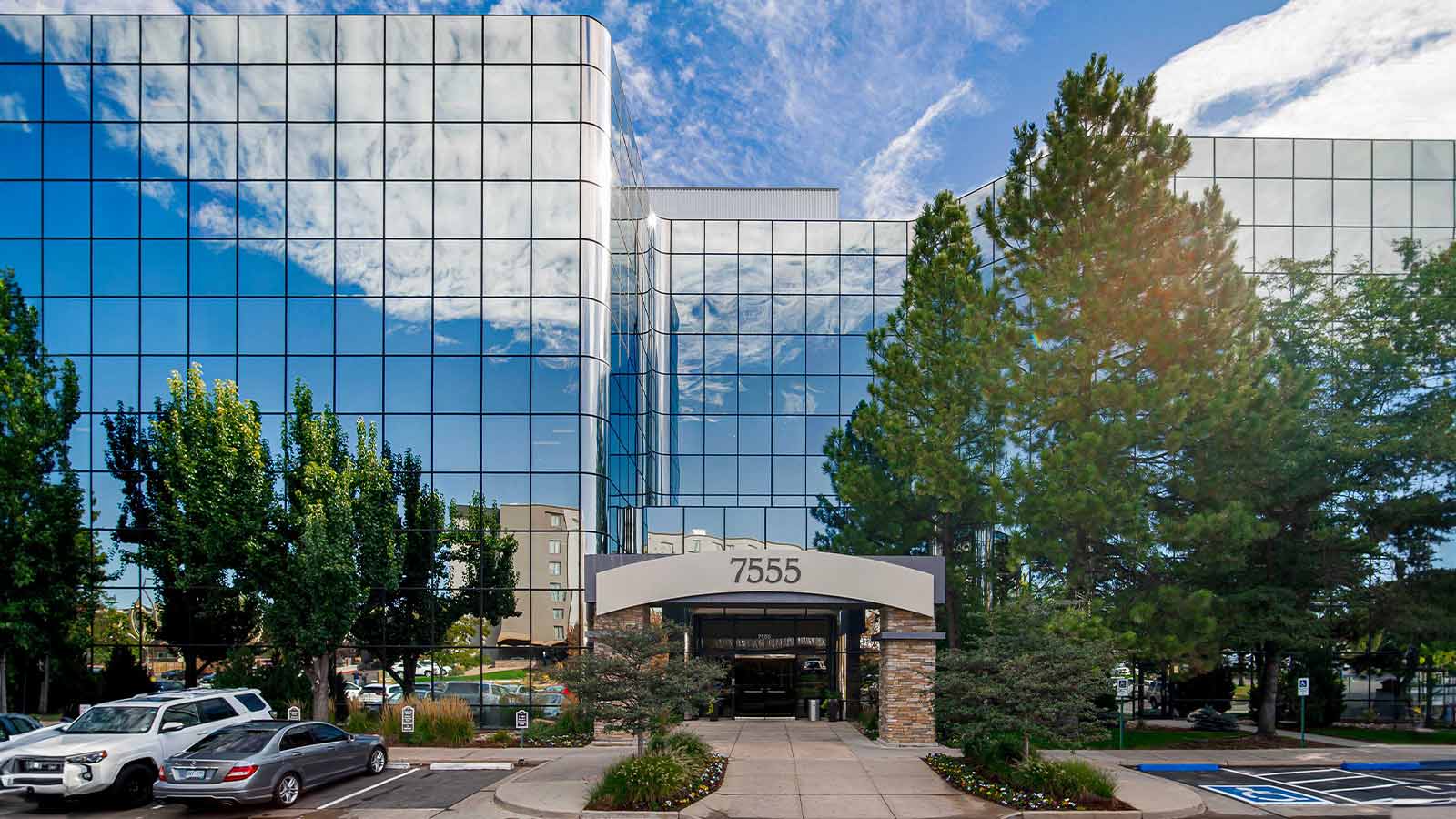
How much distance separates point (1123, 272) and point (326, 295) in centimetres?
2494

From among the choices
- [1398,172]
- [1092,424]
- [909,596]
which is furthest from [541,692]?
[1398,172]

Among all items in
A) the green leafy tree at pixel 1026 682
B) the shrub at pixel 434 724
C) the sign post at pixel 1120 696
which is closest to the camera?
the green leafy tree at pixel 1026 682

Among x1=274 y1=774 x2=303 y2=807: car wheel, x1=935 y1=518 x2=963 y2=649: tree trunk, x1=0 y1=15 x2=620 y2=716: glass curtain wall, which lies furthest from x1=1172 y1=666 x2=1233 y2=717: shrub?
x1=274 y1=774 x2=303 y2=807: car wheel

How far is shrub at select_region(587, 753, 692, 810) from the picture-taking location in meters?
16.2

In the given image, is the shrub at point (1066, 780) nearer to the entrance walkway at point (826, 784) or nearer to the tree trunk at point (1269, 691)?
the entrance walkway at point (826, 784)

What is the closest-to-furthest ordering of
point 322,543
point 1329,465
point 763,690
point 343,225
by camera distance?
point 322,543
point 1329,465
point 343,225
point 763,690

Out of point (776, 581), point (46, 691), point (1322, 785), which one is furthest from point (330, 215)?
point (1322, 785)

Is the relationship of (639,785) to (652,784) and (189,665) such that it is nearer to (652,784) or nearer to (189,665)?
(652,784)

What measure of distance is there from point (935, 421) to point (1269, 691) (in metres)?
12.9

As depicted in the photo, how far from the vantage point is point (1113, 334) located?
26.5 m

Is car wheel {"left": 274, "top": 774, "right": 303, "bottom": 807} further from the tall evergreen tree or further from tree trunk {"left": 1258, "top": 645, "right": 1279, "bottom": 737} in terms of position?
tree trunk {"left": 1258, "top": 645, "right": 1279, "bottom": 737}

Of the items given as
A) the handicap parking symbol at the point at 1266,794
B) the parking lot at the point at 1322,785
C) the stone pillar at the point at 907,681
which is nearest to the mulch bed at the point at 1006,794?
the handicap parking symbol at the point at 1266,794

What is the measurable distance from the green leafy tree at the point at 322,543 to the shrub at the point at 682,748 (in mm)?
→ 11531

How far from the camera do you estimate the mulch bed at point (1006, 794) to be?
53.9ft
